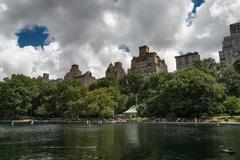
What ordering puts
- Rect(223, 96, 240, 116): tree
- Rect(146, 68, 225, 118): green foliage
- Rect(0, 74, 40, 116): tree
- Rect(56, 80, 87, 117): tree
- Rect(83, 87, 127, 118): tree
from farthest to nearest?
1. Rect(0, 74, 40, 116): tree
2. Rect(56, 80, 87, 117): tree
3. Rect(83, 87, 127, 118): tree
4. Rect(146, 68, 225, 118): green foliage
5. Rect(223, 96, 240, 116): tree

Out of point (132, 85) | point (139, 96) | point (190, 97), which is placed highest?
point (132, 85)

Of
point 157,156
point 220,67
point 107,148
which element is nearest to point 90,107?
point 220,67

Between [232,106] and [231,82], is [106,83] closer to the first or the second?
[231,82]

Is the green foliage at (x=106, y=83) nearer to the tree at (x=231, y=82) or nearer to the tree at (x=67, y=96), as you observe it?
the tree at (x=67, y=96)

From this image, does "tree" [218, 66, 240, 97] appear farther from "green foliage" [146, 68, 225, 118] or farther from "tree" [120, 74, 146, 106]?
"tree" [120, 74, 146, 106]

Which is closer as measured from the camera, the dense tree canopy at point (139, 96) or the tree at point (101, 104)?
the dense tree canopy at point (139, 96)

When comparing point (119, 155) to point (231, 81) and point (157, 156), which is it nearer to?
point (157, 156)

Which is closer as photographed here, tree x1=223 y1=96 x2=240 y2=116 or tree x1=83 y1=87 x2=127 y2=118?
tree x1=223 y1=96 x2=240 y2=116

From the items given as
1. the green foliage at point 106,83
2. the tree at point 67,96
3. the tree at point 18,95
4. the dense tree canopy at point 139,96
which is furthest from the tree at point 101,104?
the tree at point 18,95

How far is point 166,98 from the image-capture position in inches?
4624

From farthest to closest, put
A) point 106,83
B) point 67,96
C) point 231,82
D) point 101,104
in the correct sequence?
point 106,83 < point 67,96 < point 101,104 < point 231,82

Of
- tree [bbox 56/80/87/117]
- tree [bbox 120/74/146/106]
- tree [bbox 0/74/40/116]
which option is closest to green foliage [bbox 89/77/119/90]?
tree [bbox 120/74/146/106]

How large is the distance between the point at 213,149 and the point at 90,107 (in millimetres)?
87017

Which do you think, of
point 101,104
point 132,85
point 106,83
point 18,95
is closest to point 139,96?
point 132,85
